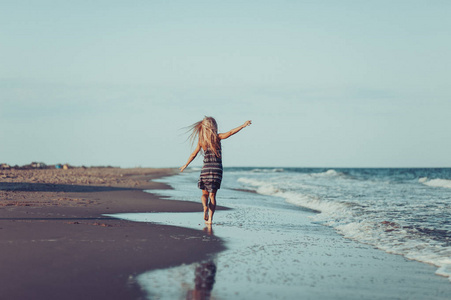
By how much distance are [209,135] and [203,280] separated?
4.34 metres

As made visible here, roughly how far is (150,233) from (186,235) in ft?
1.76

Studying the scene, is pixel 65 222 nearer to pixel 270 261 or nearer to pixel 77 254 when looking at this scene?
pixel 77 254

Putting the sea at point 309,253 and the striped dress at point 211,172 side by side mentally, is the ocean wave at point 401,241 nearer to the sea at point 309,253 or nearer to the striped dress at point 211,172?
the sea at point 309,253

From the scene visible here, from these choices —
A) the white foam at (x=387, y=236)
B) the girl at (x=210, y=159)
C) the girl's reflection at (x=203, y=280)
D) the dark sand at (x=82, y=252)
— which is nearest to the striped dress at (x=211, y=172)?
the girl at (x=210, y=159)

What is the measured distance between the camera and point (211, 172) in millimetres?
8359

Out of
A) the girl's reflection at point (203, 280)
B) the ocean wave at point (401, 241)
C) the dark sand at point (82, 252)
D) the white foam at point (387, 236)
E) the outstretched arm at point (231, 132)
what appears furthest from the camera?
the outstretched arm at point (231, 132)

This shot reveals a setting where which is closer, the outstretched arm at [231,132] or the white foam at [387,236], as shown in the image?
the white foam at [387,236]

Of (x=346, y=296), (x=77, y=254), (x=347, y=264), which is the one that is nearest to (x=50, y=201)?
(x=77, y=254)

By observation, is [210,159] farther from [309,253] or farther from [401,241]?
[401,241]

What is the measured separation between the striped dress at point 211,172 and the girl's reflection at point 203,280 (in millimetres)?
3221

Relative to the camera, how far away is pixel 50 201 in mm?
11336

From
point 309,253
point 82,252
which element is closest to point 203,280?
point 82,252

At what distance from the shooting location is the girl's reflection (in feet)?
12.5

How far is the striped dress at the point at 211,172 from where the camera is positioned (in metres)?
8.33
